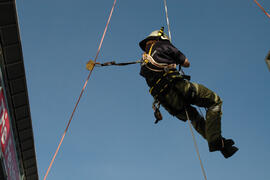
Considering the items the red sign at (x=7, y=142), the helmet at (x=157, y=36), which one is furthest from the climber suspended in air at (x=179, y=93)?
the red sign at (x=7, y=142)

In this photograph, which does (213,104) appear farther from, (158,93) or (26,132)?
(26,132)

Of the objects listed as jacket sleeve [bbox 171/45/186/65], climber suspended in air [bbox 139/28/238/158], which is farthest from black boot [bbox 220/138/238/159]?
jacket sleeve [bbox 171/45/186/65]

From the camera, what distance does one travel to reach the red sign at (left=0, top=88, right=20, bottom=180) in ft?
39.7

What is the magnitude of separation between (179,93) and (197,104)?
0.39 m

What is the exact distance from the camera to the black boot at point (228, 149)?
17.5ft

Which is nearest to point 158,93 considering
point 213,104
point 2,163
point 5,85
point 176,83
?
point 176,83

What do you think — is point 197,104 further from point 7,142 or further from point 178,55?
point 7,142

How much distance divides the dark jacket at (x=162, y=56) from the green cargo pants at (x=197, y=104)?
358 millimetres

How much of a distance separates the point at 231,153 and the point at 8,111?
1096cm

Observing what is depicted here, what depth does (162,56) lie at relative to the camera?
5.71m

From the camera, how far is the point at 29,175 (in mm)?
18328

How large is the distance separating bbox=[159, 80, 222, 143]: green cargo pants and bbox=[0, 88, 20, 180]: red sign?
26.9 feet

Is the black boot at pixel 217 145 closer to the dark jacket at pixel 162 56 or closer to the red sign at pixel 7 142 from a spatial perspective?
the dark jacket at pixel 162 56

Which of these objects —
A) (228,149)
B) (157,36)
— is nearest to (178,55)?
(157,36)
